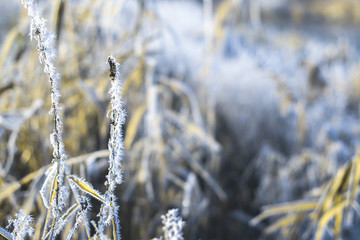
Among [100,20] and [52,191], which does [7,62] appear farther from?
[52,191]

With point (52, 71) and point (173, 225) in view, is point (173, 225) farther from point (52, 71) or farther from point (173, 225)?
point (52, 71)

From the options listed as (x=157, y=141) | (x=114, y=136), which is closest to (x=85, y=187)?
(x=114, y=136)

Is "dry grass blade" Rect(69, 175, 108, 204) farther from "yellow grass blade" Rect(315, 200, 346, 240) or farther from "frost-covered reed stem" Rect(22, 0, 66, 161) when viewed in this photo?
"yellow grass blade" Rect(315, 200, 346, 240)

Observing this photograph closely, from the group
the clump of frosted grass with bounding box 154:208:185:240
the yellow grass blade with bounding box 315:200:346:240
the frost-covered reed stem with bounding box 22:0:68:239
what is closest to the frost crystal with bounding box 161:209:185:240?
the clump of frosted grass with bounding box 154:208:185:240

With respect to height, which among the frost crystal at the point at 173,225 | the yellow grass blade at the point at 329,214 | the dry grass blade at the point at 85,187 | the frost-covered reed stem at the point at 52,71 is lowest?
the yellow grass blade at the point at 329,214

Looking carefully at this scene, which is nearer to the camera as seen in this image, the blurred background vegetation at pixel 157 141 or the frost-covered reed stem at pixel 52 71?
the frost-covered reed stem at pixel 52 71

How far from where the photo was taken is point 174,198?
0.91m

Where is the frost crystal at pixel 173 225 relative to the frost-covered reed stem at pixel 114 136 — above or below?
below

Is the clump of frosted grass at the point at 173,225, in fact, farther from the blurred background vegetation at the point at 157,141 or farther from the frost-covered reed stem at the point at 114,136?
the blurred background vegetation at the point at 157,141

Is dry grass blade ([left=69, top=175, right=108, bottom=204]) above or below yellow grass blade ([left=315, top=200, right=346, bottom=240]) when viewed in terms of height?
above

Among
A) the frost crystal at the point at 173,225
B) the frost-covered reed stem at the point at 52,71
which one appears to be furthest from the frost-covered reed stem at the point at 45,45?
the frost crystal at the point at 173,225

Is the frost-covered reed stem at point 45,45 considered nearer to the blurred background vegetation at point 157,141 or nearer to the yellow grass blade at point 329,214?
the blurred background vegetation at point 157,141

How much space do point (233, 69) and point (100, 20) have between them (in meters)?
1.31

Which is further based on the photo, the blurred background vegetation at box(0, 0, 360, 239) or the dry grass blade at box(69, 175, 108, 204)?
the blurred background vegetation at box(0, 0, 360, 239)
